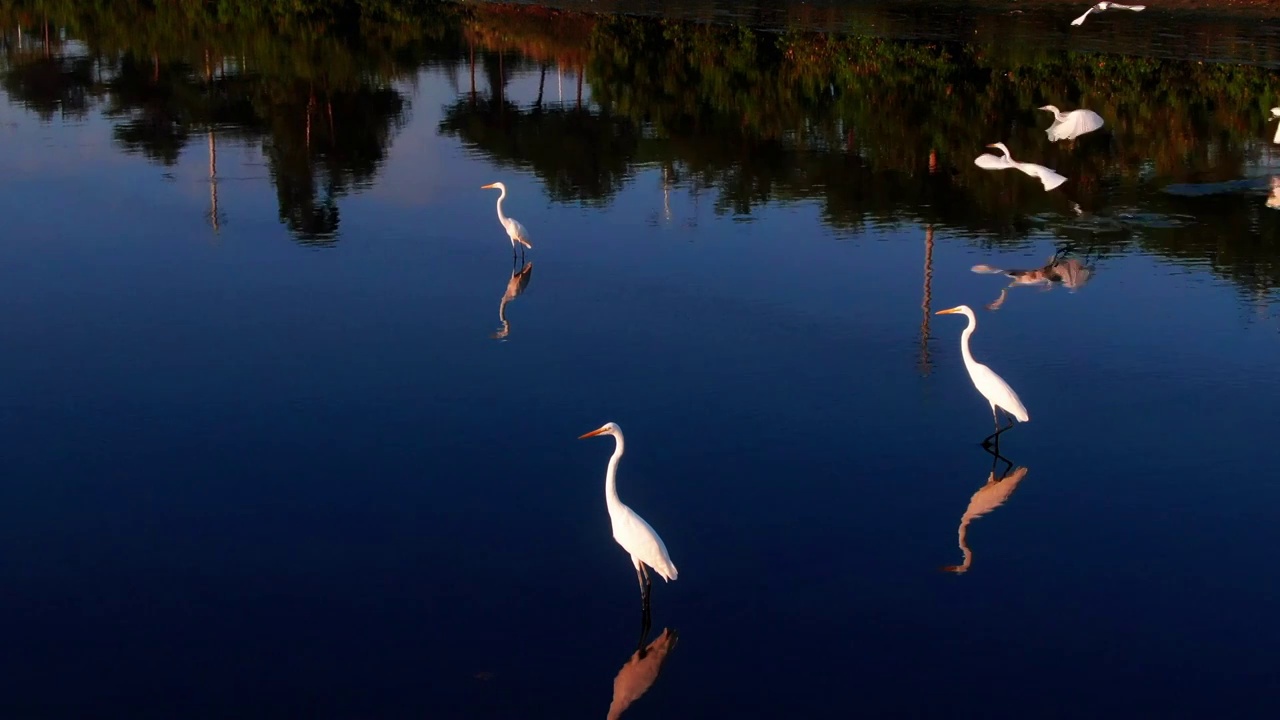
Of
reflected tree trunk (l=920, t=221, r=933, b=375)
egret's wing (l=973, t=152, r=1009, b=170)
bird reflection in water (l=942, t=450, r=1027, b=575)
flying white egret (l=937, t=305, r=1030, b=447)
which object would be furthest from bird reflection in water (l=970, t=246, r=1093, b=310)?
bird reflection in water (l=942, t=450, r=1027, b=575)

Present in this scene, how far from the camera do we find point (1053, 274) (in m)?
13.7

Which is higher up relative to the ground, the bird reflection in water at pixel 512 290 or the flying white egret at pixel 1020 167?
the flying white egret at pixel 1020 167

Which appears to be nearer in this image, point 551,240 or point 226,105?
point 551,240

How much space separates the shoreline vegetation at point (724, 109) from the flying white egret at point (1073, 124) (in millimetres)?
231

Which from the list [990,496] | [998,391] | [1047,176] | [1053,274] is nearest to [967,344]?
[998,391]

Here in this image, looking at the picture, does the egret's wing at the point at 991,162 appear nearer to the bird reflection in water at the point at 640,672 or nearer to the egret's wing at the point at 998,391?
the egret's wing at the point at 998,391

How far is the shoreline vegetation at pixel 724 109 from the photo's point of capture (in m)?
16.8

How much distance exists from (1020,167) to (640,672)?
37.5 ft

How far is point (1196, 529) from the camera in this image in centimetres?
838

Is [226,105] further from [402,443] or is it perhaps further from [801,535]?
[801,535]

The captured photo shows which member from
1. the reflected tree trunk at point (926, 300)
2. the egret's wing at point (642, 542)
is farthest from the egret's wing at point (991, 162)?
the egret's wing at point (642, 542)

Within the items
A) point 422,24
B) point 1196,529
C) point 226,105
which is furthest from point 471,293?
point 422,24

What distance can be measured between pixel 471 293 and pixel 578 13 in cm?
2404

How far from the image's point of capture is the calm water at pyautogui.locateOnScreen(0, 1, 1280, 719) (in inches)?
276
